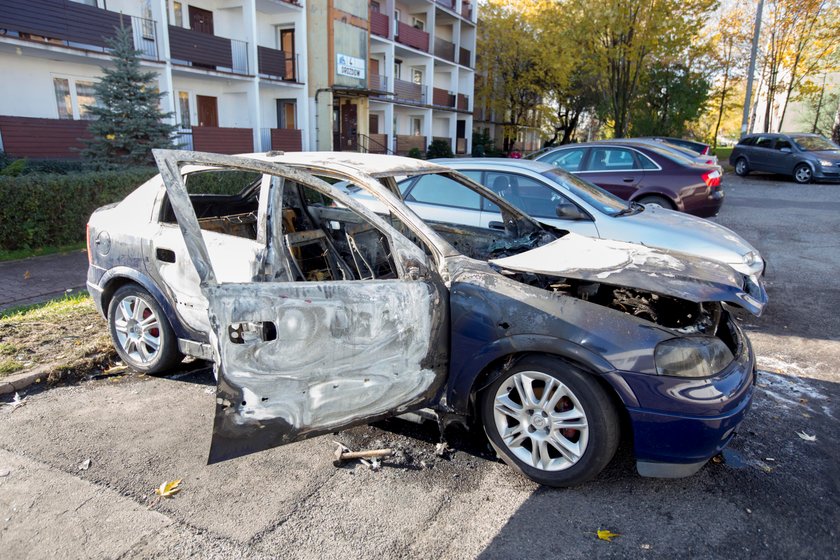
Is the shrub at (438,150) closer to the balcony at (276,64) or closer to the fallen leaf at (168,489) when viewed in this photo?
the balcony at (276,64)

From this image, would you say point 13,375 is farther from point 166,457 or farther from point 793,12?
point 793,12

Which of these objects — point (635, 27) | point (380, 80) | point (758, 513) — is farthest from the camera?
point (380, 80)

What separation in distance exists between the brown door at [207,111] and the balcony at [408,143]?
1139cm

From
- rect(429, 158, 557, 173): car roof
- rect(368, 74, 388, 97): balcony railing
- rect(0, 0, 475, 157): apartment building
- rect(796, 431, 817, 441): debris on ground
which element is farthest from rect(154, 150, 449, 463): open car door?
rect(368, 74, 388, 97): balcony railing

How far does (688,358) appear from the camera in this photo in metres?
2.85

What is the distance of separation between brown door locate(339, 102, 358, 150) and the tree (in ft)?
45.7

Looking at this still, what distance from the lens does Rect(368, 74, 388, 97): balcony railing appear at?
26112 millimetres

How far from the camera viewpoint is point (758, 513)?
9.39 feet

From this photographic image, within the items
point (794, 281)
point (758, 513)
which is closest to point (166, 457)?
point (758, 513)

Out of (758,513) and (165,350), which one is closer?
(758,513)

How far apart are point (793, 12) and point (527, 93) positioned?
14.8 m

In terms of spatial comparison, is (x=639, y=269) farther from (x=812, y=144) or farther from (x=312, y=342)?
(x=812, y=144)

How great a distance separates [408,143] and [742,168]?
15841mm

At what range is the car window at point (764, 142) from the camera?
2058 centimetres
